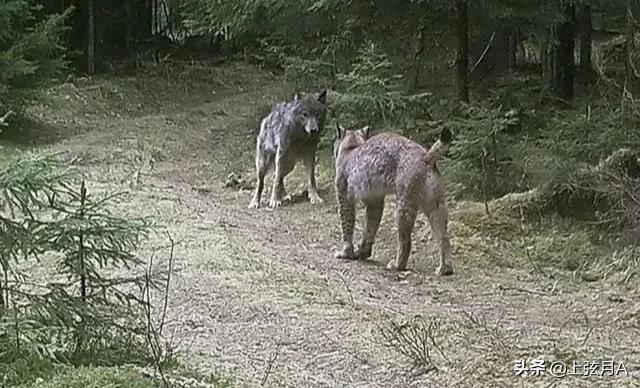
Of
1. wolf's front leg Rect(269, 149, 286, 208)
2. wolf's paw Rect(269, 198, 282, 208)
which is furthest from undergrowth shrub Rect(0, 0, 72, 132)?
wolf's paw Rect(269, 198, 282, 208)

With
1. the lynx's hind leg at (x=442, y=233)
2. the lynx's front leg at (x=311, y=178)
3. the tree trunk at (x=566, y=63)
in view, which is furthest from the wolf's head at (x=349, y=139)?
the tree trunk at (x=566, y=63)

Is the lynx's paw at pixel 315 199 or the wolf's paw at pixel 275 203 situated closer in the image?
the lynx's paw at pixel 315 199

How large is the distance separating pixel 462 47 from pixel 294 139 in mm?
2523

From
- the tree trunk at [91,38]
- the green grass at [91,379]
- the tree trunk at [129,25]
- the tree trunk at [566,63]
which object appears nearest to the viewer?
the green grass at [91,379]

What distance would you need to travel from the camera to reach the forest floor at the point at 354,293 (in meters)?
5.91

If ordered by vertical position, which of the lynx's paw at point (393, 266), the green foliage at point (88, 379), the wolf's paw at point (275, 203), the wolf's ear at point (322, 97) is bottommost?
the wolf's paw at point (275, 203)

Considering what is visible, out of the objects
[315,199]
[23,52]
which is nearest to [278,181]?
[315,199]

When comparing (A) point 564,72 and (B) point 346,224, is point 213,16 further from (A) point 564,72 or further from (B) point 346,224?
(B) point 346,224

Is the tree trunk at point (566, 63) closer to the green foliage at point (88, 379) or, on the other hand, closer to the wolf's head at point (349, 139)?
the wolf's head at point (349, 139)

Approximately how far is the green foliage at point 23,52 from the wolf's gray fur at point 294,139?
19.1 ft

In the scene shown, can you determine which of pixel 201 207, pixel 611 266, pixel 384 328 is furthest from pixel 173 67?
pixel 384 328

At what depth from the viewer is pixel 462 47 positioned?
43.4 feet

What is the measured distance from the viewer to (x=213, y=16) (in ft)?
54.4

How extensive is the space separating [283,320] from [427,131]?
652 cm
